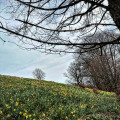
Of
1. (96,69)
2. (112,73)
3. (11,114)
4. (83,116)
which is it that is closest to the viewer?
(11,114)

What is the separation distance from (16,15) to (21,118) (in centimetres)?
278

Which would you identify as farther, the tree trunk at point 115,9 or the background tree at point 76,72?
the background tree at point 76,72

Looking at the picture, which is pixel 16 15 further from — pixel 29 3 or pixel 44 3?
pixel 44 3

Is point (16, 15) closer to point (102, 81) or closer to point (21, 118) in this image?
point (21, 118)

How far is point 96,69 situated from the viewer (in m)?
13.8

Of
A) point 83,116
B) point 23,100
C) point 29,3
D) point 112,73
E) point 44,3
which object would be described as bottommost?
point 83,116

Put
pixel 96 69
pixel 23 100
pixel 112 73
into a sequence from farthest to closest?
1. pixel 112 73
2. pixel 96 69
3. pixel 23 100

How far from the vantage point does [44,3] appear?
3.16 meters

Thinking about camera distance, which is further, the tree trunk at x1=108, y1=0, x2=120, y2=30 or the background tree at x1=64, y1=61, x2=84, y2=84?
the background tree at x1=64, y1=61, x2=84, y2=84

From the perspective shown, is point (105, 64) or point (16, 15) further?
point (105, 64)

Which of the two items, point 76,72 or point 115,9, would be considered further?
point 76,72

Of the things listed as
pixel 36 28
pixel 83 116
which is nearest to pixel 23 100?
pixel 83 116

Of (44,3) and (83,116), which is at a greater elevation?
(44,3)

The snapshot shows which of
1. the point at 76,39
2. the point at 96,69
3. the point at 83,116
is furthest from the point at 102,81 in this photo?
the point at 76,39
